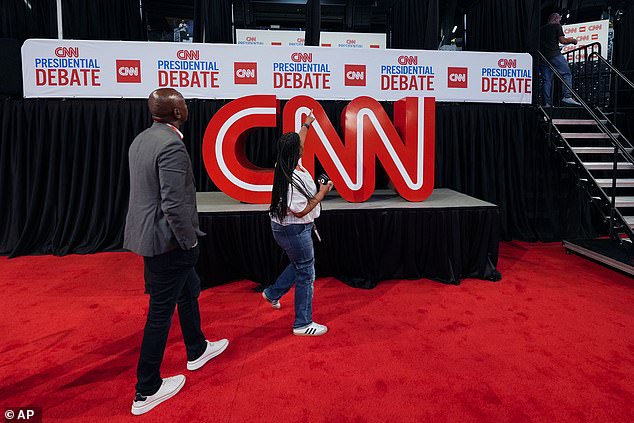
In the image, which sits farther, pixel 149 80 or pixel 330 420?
pixel 149 80

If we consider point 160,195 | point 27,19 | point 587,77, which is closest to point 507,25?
point 587,77

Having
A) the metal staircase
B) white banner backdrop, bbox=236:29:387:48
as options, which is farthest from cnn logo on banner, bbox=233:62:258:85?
white banner backdrop, bbox=236:29:387:48

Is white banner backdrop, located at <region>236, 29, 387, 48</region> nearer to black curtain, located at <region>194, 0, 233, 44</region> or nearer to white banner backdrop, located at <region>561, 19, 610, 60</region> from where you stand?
black curtain, located at <region>194, 0, 233, 44</region>

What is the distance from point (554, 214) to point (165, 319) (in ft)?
18.3

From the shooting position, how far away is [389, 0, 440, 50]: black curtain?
6.29m

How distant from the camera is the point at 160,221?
2.04 meters

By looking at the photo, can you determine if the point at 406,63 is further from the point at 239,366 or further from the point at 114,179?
the point at 239,366

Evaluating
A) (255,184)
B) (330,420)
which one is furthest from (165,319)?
(255,184)

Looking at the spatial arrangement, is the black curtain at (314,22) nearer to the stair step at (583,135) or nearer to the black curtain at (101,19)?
the black curtain at (101,19)

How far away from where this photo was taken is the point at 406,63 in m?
5.50

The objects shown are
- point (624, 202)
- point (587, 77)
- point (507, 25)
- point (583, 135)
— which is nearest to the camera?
point (624, 202)

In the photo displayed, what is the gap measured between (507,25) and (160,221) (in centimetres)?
601

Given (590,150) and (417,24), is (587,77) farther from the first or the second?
(417,24)

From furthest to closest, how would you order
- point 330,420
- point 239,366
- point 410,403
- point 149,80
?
point 149,80 → point 239,366 → point 410,403 → point 330,420
